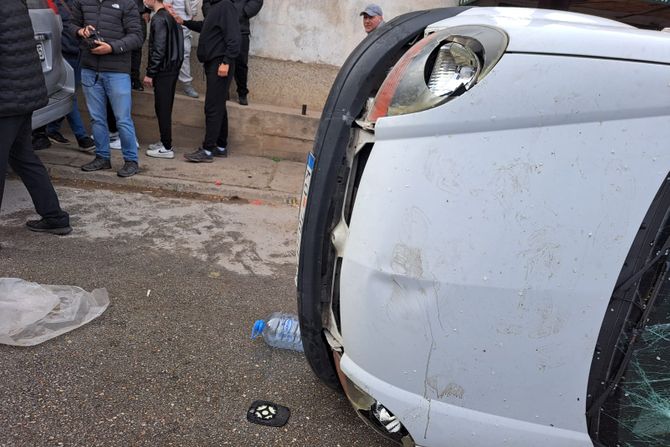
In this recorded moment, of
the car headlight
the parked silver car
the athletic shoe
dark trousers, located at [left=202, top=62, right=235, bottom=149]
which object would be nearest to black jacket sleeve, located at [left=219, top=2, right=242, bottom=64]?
dark trousers, located at [left=202, top=62, right=235, bottom=149]

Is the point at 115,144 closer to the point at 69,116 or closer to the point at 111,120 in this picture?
the point at 111,120

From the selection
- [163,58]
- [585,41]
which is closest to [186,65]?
[163,58]

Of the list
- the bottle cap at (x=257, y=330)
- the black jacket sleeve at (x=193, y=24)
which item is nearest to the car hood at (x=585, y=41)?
the bottle cap at (x=257, y=330)

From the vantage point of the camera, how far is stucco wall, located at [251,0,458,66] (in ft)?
22.4

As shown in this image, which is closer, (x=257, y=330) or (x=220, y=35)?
(x=257, y=330)

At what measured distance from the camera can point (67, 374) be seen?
A: 2.47m

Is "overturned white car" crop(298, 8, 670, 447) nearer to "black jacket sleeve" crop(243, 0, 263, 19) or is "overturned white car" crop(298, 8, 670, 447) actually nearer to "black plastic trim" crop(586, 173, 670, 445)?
"black plastic trim" crop(586, 173, 670, 445)

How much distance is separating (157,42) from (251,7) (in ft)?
4.48

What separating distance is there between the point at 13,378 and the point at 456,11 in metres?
2.53

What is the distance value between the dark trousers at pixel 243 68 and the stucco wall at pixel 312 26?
44 centimetres

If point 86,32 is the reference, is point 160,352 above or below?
below

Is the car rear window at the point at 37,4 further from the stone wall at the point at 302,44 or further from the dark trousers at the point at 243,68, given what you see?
the stone wall at the point at 302,44

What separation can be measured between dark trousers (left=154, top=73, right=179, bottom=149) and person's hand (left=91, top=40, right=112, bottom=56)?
2.43 ft

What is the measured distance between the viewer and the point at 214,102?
19.2ft
